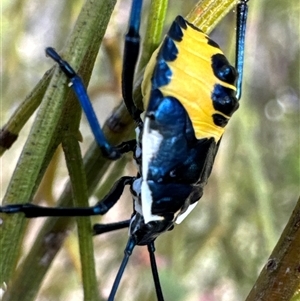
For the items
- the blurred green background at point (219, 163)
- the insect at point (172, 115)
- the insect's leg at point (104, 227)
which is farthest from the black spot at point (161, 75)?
the blurred green background at point (219, 163)

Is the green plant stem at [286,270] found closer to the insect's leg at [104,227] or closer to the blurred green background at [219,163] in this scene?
the insect's leg at [104,227]

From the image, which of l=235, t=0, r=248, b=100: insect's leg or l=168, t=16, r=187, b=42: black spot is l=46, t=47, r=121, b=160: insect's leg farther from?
l=235, t=0, r=248, b=100: insect's leg

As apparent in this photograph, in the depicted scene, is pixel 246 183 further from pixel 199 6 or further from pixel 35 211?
pixel 35 211

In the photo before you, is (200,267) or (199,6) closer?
(199,6)

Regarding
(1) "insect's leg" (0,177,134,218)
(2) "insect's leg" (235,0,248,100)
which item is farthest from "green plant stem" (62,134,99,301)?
(2) "insect's leg" (235,0,248,100)

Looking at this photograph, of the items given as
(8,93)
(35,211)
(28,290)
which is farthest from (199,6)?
(8,93)

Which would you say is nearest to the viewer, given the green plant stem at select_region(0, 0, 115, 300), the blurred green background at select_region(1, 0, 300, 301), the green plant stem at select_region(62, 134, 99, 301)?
the green plant stem at select_region(0, 0, 115, 300)
